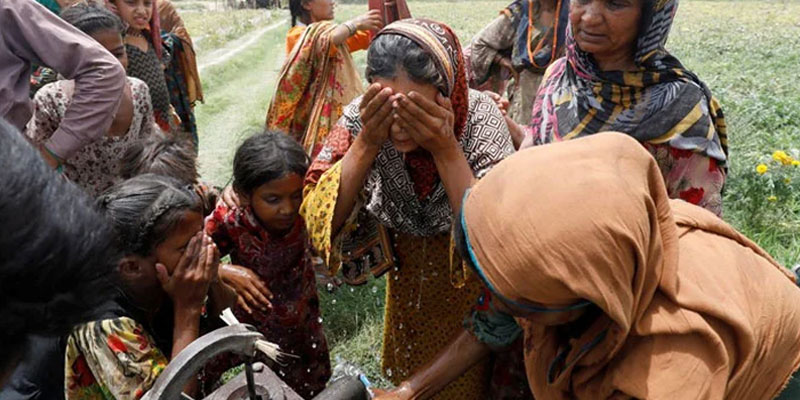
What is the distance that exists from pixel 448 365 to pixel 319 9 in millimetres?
2888

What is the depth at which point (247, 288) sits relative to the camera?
2.42 meters

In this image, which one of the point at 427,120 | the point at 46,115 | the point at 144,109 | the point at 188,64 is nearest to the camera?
the point at 427,120

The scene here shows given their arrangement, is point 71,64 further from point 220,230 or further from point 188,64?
point 188,64

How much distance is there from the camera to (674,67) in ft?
6.77

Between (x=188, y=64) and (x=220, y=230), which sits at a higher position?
(x=220, y=230)

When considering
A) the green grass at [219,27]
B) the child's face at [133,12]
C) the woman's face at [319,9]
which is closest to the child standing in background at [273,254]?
the woman's face at [319,9]

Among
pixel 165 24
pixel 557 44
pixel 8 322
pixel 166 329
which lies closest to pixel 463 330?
pixel 166 329

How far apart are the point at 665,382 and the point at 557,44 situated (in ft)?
7.84

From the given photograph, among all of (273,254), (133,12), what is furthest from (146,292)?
(133,12)

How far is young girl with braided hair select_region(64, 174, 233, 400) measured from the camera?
5.45ft

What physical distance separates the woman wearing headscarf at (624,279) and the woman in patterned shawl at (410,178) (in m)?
0.55

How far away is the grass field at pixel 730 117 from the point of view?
3.63 metres

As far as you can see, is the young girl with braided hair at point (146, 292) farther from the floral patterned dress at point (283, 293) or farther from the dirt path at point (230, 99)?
the dirt path at point (230, 99)

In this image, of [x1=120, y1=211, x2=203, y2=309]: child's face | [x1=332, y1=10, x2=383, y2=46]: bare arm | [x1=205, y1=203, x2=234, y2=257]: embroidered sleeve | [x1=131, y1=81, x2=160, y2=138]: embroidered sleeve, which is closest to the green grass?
[x1=332, y1=10, x2=383, y2=46]: bare arm
